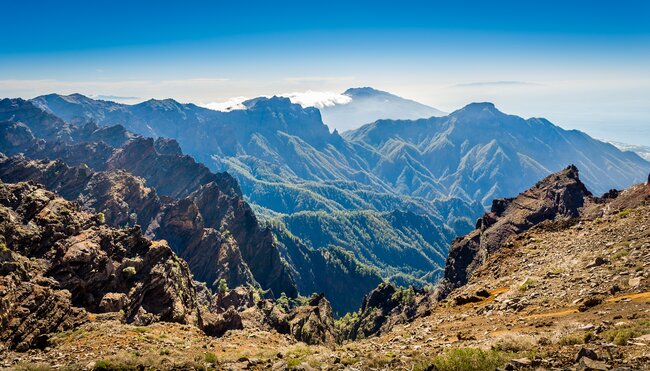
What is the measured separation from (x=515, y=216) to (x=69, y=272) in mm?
84857

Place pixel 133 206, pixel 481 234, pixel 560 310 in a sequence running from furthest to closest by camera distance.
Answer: pixel 133 206 < pixel 481 234 < pixel 560 310

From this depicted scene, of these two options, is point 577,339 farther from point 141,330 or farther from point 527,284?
point 141,330

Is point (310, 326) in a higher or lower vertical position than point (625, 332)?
lower

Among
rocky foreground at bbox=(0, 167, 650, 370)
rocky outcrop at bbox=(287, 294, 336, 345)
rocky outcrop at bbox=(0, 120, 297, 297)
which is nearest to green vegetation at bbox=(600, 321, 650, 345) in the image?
rocky foreground at bbox=(0, 167, 650, 370)

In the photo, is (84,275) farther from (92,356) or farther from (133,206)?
(133,206)

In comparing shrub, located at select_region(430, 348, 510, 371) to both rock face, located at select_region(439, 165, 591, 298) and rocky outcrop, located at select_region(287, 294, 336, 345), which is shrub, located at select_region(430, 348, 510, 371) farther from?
rock face, located at select_region(439, 165, 591, 298)

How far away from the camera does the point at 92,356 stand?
2405cm

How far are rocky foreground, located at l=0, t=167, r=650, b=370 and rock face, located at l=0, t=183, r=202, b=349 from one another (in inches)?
5.9

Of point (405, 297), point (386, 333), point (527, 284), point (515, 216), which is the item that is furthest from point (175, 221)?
point (527, 284)

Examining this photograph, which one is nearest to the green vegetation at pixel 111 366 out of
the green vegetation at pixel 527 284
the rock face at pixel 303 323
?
the green vegetation at pixel 527 284

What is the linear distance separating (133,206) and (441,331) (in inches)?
6784

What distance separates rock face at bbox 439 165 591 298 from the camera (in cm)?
9106

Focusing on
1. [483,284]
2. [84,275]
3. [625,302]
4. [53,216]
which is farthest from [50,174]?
[625,302]

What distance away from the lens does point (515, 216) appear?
3765 inches
